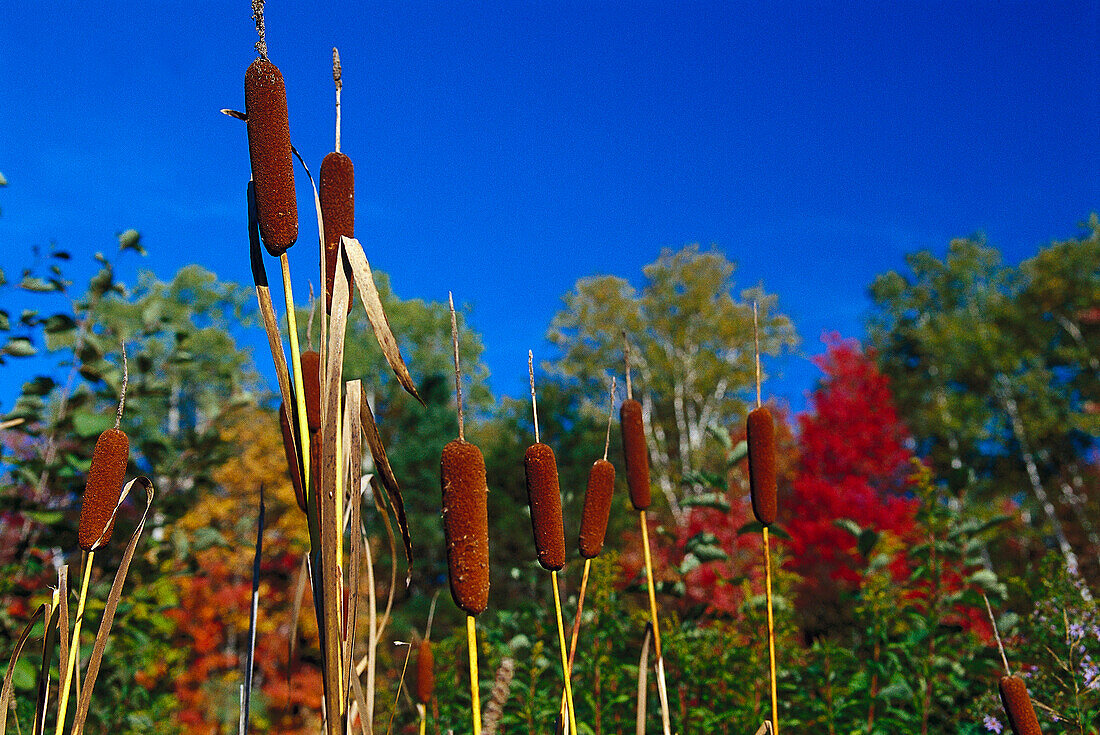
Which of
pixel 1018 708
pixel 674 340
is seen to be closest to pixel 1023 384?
pixel 674 340

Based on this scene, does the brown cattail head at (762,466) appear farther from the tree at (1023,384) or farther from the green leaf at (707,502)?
the tree at (1023,384)

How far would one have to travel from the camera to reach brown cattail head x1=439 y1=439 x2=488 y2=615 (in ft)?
2.62

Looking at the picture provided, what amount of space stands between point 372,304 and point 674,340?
17.9 meters

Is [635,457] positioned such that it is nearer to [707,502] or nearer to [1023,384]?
[707,502]

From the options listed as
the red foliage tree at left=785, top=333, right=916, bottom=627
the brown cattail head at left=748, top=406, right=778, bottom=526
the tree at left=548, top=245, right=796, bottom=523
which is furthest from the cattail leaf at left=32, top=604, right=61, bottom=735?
the tree at left=548, top=245, right=796, bottom=523

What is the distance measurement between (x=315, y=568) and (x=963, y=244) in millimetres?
23586

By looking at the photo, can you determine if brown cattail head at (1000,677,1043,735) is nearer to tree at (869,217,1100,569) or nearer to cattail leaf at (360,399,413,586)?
cattail leaf at (360,399,413,586)

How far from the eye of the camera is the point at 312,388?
3.32 ft

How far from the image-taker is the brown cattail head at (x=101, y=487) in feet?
3.37

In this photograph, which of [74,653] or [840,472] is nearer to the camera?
[74,653]

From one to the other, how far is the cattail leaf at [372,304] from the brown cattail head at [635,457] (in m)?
0.48

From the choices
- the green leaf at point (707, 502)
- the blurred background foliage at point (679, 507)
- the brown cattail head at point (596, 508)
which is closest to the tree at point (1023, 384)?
the blurred background foliage at point (679, 507)

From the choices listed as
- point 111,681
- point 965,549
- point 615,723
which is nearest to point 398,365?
point 615,723

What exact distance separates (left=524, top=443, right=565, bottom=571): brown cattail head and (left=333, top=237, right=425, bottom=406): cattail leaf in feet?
0.55
